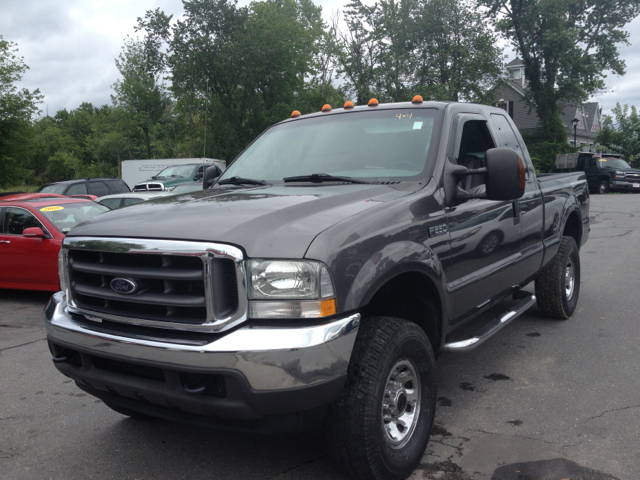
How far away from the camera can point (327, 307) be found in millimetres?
2391

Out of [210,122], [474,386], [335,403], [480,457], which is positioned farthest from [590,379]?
[210,122]

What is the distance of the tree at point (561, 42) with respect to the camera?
119 ft

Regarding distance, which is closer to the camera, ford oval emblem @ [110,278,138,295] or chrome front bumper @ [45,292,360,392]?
chrome front bumper @ [45,292,360,392]

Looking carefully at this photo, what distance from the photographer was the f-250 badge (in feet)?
10.4

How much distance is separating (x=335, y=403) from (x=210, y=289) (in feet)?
2.52

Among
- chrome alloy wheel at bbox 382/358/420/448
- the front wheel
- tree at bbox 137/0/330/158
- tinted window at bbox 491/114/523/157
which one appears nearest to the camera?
chrome alloy wheel at bbox 382/358/420/448

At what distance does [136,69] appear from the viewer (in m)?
47.6

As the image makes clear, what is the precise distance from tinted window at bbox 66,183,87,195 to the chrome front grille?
588 inches

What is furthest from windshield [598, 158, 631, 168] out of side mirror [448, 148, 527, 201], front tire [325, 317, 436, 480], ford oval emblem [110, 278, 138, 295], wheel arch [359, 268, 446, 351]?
ford oval emblem [110, 278, 138, 295]

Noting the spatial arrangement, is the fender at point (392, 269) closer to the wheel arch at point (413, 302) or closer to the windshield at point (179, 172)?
the wheel arch at point (413, 302)

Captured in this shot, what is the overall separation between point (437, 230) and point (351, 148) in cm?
93

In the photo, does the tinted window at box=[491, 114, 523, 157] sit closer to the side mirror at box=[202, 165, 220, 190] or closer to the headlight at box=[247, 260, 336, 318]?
the side mirror at box=[202, 165, 220, 190]

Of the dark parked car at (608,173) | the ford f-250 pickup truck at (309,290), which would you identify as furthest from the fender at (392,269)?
the dark parked car at (608,173)

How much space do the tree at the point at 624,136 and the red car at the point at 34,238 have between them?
4584 centimetres
